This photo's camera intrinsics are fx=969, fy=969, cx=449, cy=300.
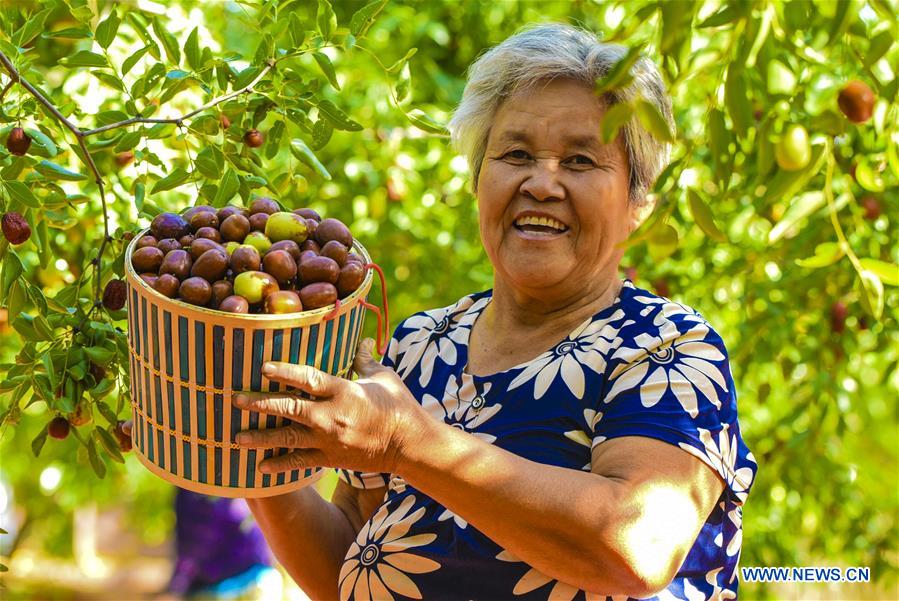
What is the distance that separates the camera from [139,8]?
6.96 feet

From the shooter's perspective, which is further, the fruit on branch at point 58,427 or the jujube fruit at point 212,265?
the fruit on branch at point 58,427

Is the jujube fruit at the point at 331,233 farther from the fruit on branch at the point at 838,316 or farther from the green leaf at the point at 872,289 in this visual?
the fruit on branch at the point at 838,316

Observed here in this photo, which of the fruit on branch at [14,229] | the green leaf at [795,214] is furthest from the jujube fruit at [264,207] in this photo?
the green leaf at [795,214]

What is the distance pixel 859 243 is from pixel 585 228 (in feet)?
5.19

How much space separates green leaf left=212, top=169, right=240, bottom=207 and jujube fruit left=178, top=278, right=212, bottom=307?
375 mm

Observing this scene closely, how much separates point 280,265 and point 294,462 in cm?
27

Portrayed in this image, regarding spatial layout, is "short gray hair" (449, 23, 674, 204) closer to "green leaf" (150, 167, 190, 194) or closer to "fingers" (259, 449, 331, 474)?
"green leaf" (150, 167, 190, 194)

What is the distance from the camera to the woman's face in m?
1.58

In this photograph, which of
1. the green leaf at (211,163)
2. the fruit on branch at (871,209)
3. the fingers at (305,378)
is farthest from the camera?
the fruit on branch at (871,209)

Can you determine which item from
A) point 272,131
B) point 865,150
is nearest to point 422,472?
point 272,131

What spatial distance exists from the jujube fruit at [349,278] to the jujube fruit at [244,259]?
0.38 feet

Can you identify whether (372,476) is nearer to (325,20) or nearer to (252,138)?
(252,138)

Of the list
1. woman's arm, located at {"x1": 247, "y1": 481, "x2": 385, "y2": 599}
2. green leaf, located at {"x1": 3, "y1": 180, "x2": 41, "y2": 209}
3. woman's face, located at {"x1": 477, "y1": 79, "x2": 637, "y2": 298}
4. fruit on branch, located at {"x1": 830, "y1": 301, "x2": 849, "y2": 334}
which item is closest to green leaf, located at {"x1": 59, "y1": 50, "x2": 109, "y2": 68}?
green leaf, located at {"x1": 3, "y1": 180, "x2": 41, "y2": 209}

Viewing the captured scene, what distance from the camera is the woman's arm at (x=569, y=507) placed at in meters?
→ 1.25
